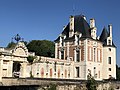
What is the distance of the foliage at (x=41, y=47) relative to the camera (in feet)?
196

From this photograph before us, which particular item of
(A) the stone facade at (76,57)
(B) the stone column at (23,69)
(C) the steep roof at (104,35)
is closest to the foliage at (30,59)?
(A) the stone facade at (76,57)

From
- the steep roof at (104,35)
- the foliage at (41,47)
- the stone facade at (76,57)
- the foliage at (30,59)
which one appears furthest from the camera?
the foliage at (41,47)

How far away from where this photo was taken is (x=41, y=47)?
197 ft

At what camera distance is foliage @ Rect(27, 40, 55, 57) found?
59656 mm

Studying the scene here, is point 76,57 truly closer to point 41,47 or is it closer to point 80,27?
point 80,27

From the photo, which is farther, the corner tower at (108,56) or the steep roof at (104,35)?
the steep roof at (104,35)

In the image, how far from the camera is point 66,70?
1655 inches

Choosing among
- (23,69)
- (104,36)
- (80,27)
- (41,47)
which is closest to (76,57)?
(80,27)

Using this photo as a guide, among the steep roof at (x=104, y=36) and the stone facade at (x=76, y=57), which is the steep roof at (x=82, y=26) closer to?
the stone facade at (x=76, y=57)

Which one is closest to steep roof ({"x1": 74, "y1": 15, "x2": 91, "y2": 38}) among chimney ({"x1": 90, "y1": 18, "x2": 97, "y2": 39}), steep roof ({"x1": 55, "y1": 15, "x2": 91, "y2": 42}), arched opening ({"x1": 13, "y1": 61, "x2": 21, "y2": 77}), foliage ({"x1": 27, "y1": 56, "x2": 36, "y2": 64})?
steep roof ({"x1": 55, "y1": 15, "x2": 91, "y2": 42})

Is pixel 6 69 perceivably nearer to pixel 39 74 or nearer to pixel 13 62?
pixel 13 62

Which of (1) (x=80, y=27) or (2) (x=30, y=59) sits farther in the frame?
(1) (x=80, y=27)

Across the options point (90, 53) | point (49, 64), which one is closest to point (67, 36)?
point (90, 53)

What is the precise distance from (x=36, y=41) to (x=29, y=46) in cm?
224
